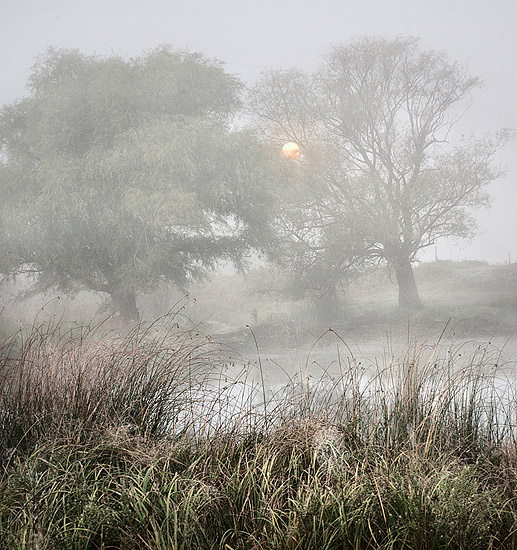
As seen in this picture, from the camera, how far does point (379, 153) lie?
852 cm

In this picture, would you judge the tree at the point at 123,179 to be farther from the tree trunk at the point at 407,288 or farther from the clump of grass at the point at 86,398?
the clump of grass at the point at 86,398

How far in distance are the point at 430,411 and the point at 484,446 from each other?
30 centimetres

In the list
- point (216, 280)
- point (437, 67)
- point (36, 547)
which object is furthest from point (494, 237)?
point (36, 547)

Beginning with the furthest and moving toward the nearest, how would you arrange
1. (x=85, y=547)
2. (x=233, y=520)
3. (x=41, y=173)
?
(x=41, y=173) → (x=233, y=520) → (x=85, y=547)

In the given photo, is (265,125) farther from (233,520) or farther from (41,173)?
(233,520)

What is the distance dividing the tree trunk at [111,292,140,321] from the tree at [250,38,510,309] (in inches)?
97.8

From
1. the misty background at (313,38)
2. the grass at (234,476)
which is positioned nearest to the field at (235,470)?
the grass at (234,476)

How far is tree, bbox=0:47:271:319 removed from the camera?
23.6ft

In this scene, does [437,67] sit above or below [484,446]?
above

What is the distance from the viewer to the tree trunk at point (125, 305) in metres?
7.46

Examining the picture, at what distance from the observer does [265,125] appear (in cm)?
856

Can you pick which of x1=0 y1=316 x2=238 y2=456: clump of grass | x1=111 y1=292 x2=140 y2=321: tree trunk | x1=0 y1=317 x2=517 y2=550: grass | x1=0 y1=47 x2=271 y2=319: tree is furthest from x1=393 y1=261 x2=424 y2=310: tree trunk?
x1=0 y1=316 x2=238 y2=456: clump of grass

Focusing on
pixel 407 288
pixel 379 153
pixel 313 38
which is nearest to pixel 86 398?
pixel 407 288

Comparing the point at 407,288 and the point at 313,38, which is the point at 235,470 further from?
the point at 313,38
